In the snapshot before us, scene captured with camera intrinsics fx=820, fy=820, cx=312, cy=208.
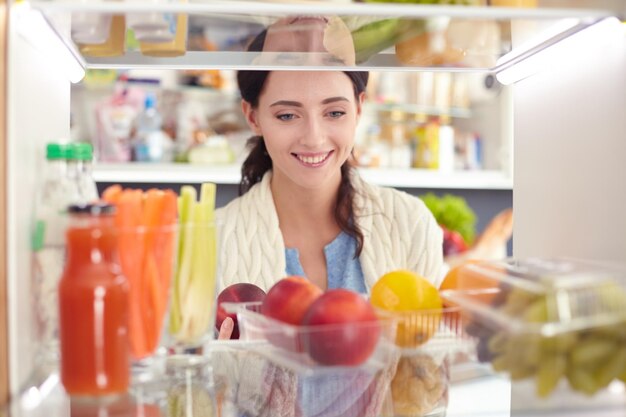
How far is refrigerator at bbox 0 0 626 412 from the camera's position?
0.90 m

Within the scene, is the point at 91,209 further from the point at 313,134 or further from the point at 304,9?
the point at 313,134

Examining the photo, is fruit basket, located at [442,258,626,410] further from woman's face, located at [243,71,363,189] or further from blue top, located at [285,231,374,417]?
woman's face, located at [243,71,363,189]

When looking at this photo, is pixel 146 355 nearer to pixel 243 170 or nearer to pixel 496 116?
pixel 243 170

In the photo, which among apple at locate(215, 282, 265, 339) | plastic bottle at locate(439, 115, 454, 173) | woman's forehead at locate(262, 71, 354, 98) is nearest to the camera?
apple at locate(215, 282, 265, 339)

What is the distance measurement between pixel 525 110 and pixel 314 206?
3.46 feet

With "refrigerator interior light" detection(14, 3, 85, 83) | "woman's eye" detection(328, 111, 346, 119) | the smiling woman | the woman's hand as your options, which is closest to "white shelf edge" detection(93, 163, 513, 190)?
the smiling woman

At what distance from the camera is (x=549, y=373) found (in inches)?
37.3

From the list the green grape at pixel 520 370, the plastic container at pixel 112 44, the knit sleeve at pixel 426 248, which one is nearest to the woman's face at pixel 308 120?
the knit sleeve at pixel 426 248

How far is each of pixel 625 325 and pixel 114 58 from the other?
825 millimetres

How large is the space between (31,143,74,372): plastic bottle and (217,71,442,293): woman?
3.91 ft

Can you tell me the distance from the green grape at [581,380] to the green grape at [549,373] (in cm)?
1

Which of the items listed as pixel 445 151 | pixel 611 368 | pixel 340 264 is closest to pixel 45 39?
pixel 611 368

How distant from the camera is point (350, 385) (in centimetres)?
106

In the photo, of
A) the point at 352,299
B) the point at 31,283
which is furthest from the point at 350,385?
the point at 31,283
